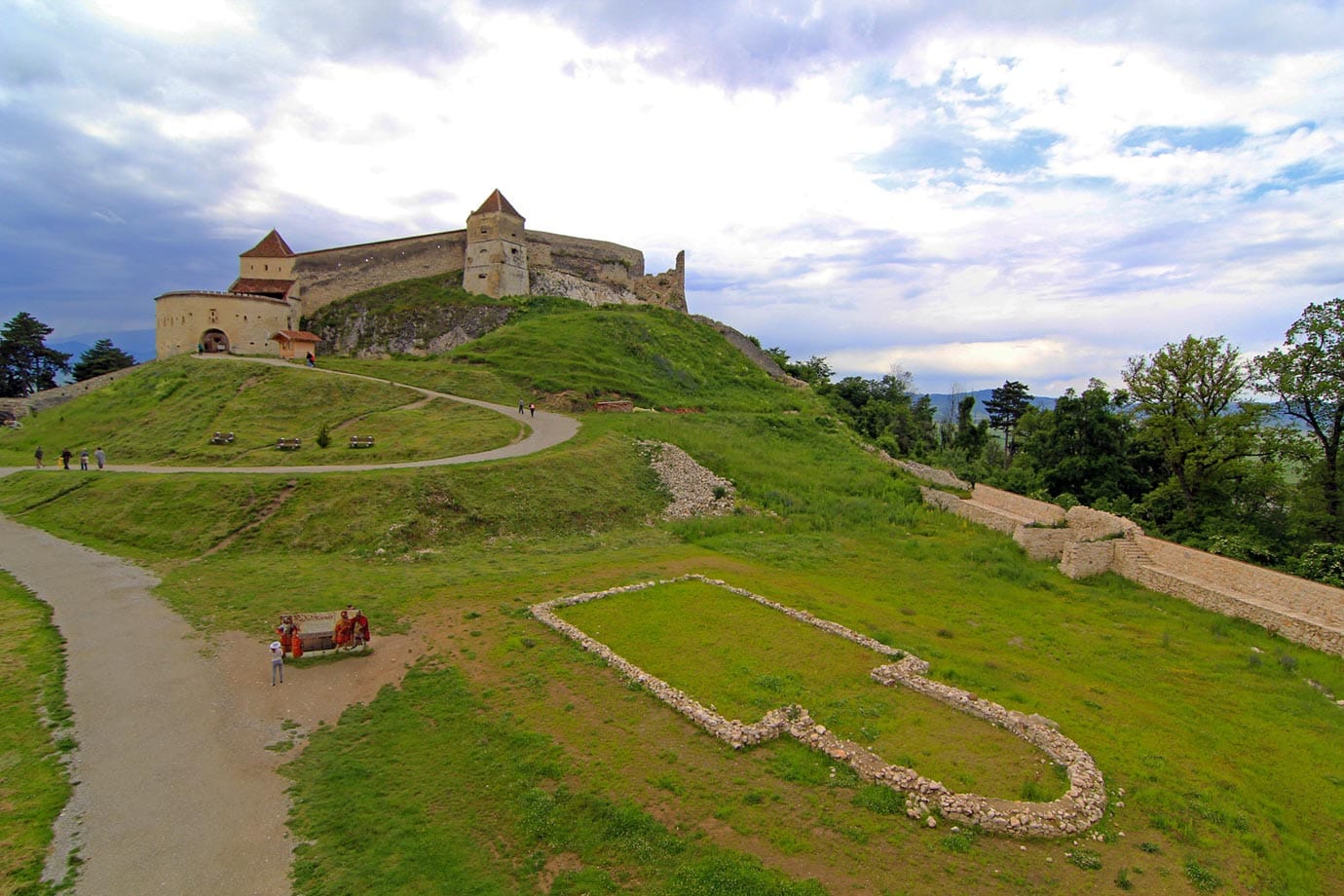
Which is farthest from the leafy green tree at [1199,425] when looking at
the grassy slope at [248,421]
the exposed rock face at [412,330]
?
the exposed rock face at [412,330]

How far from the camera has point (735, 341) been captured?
62.7 m

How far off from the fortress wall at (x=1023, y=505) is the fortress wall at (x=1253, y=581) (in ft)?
12.8

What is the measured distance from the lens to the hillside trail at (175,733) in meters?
6.99

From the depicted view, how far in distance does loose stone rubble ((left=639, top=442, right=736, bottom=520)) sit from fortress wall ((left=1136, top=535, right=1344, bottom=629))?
14539 mm

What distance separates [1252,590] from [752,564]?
13759 mm

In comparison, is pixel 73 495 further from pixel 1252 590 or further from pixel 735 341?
pixel 735 341

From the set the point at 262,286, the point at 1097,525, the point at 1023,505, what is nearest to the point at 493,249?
the point at 262,286

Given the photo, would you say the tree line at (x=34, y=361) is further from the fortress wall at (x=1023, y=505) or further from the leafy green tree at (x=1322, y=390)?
the leafy green tree at (x=1322, y=390)

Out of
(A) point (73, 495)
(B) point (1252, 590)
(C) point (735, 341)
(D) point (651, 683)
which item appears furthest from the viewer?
(C) point (735, 341)

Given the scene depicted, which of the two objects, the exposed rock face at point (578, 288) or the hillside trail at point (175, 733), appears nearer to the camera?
the hillside trail at point (175, 733)

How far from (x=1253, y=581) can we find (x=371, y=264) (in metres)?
60.6

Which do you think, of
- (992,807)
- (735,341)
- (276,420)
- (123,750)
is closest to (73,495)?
(276,420)

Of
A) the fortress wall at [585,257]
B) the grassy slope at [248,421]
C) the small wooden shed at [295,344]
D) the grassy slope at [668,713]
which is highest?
the fortress wall at [585,257]

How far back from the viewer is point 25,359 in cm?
5544
